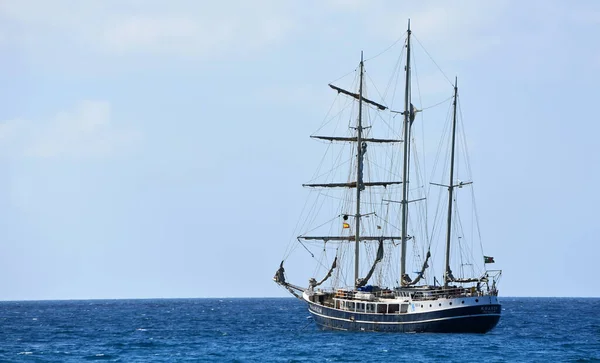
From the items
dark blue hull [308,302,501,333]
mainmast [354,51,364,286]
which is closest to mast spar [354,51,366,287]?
mainmast [354,51,364,286]

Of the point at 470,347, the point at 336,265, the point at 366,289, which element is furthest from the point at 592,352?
the point at 336,265

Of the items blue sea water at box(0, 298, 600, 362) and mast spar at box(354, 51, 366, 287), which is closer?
blue sea water at box(0, 298, 600, 362)

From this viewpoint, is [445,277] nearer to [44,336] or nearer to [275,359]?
[275,359]

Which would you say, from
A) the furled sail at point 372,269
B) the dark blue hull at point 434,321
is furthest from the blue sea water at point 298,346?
the furled sail at point 372,269

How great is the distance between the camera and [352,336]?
3826 inches

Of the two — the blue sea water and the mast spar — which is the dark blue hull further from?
the mast spar

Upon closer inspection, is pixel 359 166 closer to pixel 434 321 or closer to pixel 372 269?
pixel 372 269

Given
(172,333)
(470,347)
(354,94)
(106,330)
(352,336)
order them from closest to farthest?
1. (470,347)
2. (352,336)
3. (354,94)
4. (172,333)
5. (106,330)

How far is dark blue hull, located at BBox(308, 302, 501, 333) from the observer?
308 ft

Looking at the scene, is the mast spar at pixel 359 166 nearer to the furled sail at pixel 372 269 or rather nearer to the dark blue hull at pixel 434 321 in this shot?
the furled sail at pixel 372 269

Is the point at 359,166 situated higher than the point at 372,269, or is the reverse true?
the point at 359,166

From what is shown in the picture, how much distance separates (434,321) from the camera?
9438 centimetres

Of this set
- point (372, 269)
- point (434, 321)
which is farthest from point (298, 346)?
point (372, 269)

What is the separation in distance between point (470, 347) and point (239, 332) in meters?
39.3
